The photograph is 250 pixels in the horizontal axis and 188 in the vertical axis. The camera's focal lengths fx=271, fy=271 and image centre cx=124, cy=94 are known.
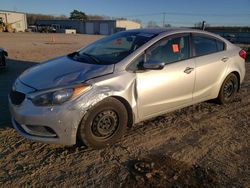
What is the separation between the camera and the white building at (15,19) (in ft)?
221

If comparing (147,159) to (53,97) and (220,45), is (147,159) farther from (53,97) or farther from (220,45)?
(220,45)

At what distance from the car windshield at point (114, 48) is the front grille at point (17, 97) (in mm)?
1194

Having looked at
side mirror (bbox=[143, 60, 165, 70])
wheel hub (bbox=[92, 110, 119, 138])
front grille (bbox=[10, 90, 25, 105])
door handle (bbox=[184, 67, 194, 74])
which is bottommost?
wheel hub (bbox=[92, 110, 119, 138])

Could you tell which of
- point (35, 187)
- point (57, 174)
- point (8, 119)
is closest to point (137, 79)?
point (57, 174)

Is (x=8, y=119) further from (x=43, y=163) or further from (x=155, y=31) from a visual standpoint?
(x=155, y=31)

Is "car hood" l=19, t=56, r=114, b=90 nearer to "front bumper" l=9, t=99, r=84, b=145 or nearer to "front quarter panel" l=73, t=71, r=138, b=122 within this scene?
"front quarter panel" l=73, t=71, r=138, b=122

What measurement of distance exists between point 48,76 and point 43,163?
1180 mm

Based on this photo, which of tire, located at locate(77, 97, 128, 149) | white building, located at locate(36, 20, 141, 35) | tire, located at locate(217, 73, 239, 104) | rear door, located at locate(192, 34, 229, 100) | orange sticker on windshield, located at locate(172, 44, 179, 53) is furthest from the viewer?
white building, located at locate(36, 20, 141, 35)

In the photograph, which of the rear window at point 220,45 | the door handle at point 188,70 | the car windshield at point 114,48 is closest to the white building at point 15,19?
the car windshield at point 114,48

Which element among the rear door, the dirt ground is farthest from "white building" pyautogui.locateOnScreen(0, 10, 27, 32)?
the dirt ground

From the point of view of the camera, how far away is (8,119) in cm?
477

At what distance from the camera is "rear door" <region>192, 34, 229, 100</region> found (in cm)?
489

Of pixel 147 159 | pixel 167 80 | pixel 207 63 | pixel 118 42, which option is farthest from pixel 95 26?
pixel 147 159

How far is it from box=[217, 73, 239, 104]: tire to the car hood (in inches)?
111
